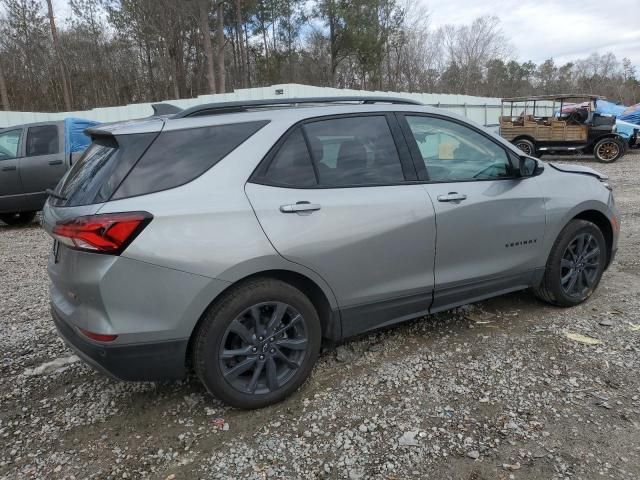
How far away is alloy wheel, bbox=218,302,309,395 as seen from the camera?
8.38ft

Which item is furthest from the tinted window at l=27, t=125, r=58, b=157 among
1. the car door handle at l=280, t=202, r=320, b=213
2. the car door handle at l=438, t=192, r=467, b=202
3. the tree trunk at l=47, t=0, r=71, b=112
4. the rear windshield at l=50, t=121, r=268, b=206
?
the tree trunk at l=47, t=0, r=71, b=112

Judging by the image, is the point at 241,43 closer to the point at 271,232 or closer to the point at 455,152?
the point at 455,152

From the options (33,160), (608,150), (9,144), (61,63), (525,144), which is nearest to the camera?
(33,160)

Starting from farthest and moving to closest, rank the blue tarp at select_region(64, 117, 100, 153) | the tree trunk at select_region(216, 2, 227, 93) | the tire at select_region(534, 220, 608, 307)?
1. the tree trunk at select_region(216, 2, 227, 93)
2. the blue tarp at select_region(64, 117, 100, 153)
3. the tire at select_region(534, 220, 608, 307)

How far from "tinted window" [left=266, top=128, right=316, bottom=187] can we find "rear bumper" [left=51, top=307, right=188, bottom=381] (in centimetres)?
100

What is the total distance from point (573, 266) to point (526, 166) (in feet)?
3.23

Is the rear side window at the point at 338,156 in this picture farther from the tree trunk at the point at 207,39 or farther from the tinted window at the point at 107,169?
the tree trunk at the point at 207,39

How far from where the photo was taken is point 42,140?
27.6ft

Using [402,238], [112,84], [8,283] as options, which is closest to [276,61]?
[112,84]

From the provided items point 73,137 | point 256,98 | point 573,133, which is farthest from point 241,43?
point 73,137

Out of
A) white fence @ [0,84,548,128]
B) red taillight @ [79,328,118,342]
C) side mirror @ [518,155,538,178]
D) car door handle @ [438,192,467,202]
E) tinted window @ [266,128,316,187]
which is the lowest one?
red taillight @ [79,328,118,342]

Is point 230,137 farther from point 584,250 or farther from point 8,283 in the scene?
point 8,283

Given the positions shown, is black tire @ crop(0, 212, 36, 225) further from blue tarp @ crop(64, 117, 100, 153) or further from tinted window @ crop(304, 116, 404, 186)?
tinted window @ crop(304, 116, 404, 186)

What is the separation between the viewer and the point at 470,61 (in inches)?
1704
